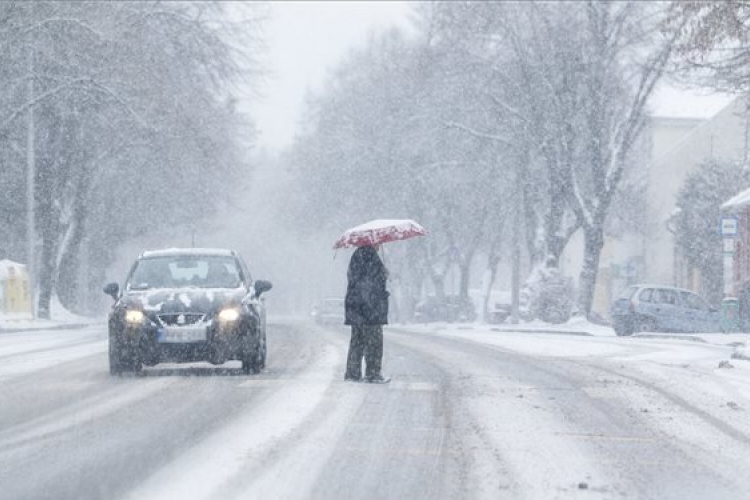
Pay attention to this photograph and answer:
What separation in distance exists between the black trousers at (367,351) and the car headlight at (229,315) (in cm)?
150

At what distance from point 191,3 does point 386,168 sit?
56.3 feet

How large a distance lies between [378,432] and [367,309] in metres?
4.92

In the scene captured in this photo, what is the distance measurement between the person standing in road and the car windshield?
7.31ft

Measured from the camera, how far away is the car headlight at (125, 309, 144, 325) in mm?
16422

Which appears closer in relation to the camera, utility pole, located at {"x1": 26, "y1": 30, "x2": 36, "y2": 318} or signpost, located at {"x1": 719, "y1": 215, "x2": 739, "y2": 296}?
signpost, located at {"x1": 719, "y1": 215, "x2": 739, "y2": 296}

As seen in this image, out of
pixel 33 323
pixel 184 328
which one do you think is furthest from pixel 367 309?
pixel 33 323

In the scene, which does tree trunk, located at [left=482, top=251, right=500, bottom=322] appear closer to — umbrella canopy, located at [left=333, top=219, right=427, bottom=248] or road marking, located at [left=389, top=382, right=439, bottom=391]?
umbrella canopy, located at [left=333, top=219, right=427, bottom=248]

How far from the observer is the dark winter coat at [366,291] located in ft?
51.3

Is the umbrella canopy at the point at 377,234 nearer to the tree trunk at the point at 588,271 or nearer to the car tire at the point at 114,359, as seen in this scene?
the car tire at the point at 114,359

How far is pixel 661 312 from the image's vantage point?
125 feet

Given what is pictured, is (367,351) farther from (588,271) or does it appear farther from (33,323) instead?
(588,271)

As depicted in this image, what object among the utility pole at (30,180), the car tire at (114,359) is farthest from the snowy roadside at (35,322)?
the car tire at (114,359)

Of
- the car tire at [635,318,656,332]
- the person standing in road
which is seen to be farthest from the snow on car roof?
the car tire at [635,318,656,332]

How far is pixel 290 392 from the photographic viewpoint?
14.2m
